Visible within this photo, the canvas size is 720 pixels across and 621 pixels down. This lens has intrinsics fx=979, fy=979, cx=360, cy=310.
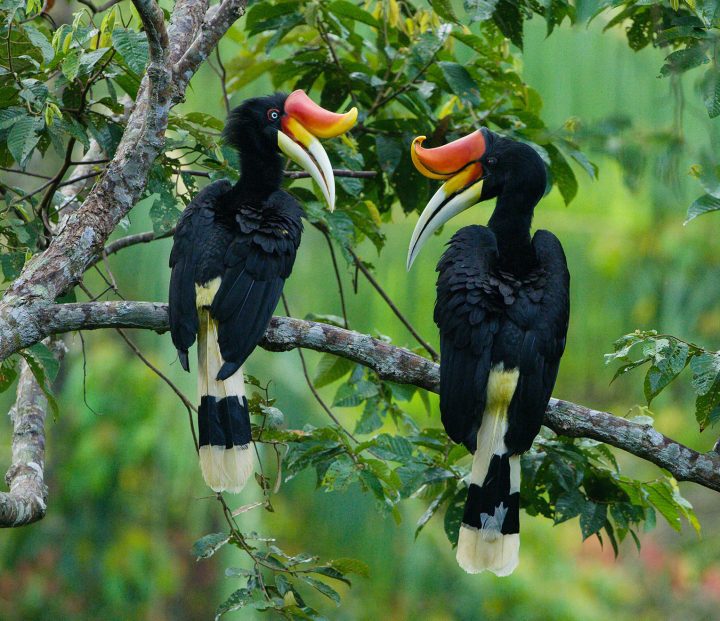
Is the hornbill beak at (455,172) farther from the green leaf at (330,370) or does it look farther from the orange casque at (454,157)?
the green leaf at (330,370)

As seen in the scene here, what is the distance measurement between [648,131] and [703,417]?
94cm

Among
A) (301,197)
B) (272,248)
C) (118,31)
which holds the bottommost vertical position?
(272,248)

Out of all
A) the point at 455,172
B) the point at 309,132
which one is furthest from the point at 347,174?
the point at 455,172

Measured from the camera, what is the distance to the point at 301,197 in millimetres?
3270

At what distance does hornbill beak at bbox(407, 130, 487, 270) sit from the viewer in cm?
299

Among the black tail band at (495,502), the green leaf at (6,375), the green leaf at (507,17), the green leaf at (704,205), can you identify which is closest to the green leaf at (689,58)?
the green leaf at (704,205)

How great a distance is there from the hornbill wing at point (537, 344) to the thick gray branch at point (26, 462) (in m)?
1.31

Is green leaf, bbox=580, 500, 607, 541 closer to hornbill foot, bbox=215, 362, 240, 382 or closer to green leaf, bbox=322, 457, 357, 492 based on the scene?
green leaf, bbox=322, 457, 357, 492

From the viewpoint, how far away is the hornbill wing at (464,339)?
8.54 feet

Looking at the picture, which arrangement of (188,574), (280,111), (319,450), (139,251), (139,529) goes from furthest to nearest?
(188,574), (139,529), (139,251), (280,111), (319,450)

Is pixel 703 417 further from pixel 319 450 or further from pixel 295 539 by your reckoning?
pixel 295 539

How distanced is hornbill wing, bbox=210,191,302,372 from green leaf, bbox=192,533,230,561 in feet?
1.47

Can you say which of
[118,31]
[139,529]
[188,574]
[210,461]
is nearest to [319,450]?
[210,461]

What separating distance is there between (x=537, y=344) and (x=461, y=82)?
984mm
